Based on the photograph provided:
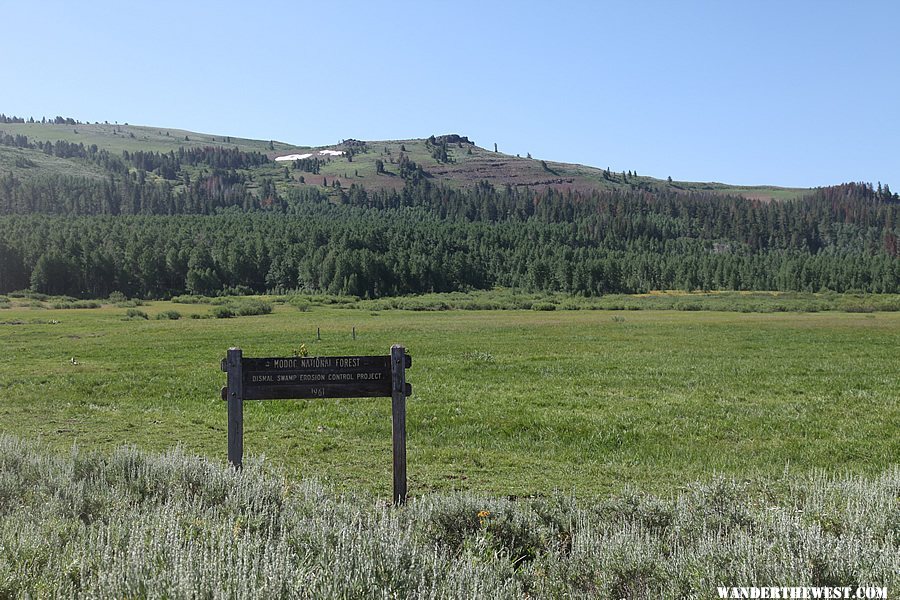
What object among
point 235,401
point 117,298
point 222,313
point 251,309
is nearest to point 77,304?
point 117,298

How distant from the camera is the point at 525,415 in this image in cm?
1841

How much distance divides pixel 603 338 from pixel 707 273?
142233 mm

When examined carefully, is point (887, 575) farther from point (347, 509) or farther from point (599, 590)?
point (347, 509)

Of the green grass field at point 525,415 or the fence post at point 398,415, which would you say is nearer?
the fence post at point 398,415

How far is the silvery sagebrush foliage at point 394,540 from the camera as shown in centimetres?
483

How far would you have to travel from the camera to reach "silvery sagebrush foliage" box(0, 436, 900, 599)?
15.8 feet

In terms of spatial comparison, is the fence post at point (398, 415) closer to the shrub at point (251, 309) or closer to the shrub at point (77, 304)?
the shrub at point (251, 309)

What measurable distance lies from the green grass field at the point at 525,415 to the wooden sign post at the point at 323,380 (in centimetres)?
172

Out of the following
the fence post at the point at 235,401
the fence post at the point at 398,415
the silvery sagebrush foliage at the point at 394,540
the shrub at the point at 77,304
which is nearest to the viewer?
the silvery sagebrush foliage at the point at 394,540

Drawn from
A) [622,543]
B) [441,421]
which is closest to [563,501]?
[622,543]

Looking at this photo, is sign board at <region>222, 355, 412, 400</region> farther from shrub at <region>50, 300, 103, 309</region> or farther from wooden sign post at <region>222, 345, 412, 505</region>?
shrub at <region>50, 300, 103, 309</region>

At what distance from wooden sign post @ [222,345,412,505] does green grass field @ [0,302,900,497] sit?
1.72m

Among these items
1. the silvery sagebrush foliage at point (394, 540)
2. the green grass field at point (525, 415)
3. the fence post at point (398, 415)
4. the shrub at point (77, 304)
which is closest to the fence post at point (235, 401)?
the silvery sagebrush foliage at point (394, 540)

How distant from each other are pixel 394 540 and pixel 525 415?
1277 cm
